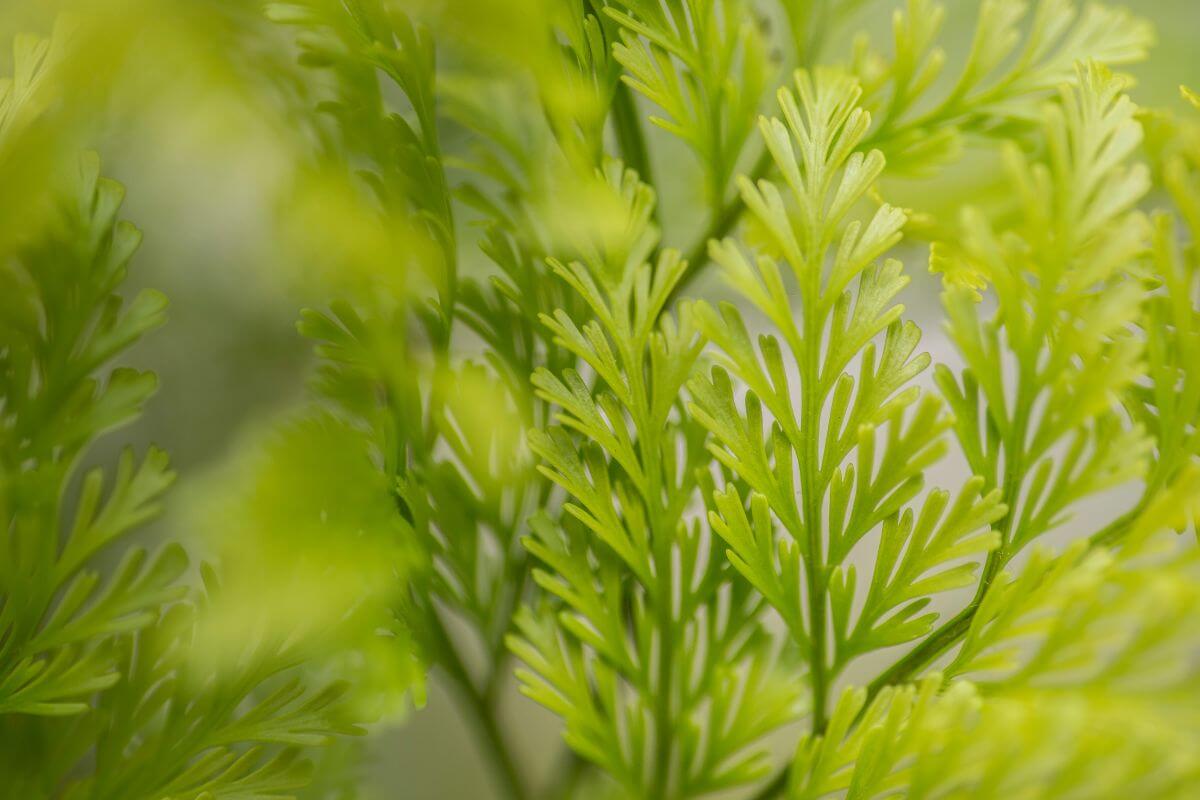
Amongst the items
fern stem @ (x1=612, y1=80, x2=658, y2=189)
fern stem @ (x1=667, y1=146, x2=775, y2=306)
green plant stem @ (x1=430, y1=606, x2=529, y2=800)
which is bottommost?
green plant stem @ (x1=430, y1=606, x2=529, y2=800)

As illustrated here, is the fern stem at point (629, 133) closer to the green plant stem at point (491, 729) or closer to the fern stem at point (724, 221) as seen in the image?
Result: the fern stem at point (724, 221)

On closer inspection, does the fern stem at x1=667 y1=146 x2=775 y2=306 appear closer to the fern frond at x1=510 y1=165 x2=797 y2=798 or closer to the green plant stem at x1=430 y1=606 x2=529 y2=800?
the fern frond at x1=510 y1=165 x2=797 y2=798

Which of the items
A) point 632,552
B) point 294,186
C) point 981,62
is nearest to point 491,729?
point 632,552

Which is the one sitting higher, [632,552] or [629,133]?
[629,133]

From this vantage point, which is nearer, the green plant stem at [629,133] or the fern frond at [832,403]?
the fern frond at [832,403]

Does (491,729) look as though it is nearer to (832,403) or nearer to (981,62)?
(832,403)

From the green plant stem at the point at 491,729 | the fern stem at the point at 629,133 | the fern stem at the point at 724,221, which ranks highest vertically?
the fern stem at the point at 629,133

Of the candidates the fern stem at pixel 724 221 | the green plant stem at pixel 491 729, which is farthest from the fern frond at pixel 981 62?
the green plant stem at pixel 491 729

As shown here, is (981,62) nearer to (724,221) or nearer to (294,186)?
(724,221)

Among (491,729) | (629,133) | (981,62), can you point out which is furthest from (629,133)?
(491,729)

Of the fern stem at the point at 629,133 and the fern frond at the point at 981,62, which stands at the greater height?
the fern stem at the point at 629,133

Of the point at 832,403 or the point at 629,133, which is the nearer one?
the point at 832,403

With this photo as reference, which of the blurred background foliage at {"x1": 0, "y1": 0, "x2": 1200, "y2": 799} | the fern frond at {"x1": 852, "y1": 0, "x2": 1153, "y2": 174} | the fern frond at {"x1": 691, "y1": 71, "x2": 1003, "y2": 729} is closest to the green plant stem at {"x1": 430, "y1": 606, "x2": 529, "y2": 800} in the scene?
the blurred background foliage at {"x1": 0, "y1": 0, "x2": 1200, "y2": 799}
